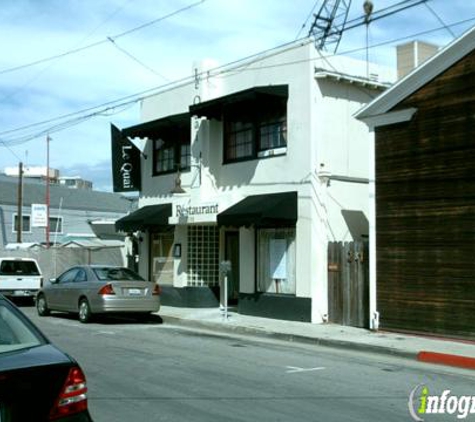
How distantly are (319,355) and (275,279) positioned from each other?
5.40 metres

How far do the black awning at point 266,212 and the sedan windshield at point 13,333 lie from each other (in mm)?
11070

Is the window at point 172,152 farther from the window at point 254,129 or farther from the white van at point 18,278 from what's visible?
the white van at point 18,278

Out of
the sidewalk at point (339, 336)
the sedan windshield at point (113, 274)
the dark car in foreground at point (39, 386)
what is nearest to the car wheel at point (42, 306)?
the sedan windshield at point (113, 274)

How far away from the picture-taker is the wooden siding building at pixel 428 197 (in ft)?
42.2

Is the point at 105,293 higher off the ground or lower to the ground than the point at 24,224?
lower

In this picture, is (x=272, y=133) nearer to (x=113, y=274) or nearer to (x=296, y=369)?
(x=113, y=274)

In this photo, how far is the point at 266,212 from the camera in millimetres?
16281

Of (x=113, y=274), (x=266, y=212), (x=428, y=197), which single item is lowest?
(x=113, y=274)

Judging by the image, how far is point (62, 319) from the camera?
60.1ft

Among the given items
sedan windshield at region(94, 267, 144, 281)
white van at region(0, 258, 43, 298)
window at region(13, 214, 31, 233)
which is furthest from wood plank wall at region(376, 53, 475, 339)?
window at region(13, 214, 31, 233)

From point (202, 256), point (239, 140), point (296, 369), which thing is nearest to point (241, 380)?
point (296, 369)

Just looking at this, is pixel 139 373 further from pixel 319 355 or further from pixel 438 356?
pixel 438 356

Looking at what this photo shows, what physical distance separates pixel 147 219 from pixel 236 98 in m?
5.28

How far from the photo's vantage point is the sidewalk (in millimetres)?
11562
